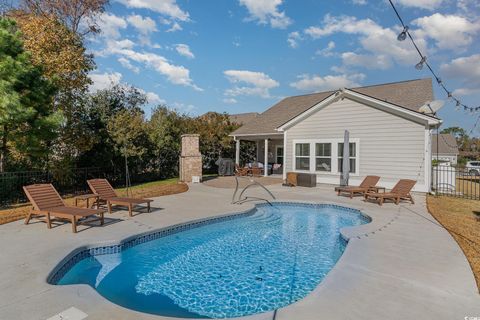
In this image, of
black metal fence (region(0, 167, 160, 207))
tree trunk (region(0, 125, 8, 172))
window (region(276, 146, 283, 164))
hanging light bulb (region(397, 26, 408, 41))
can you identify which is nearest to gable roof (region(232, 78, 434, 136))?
window (region(276, 146, 283, 164))

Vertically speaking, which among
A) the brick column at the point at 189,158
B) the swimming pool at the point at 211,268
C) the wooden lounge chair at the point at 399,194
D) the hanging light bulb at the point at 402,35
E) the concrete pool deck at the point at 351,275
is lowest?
the swimming pool at the point at 211,268

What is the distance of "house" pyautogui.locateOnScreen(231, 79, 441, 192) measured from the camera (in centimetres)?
1370

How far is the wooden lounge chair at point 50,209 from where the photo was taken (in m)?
7.12

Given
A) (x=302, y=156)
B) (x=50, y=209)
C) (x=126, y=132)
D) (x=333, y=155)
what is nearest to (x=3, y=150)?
(x=126, y=132)

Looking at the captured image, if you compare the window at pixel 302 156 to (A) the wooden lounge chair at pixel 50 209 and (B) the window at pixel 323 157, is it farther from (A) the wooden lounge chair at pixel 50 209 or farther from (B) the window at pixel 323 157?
(A) the wooden lounge chair at pixel 50 209

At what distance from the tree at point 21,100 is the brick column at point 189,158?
24.8 feet

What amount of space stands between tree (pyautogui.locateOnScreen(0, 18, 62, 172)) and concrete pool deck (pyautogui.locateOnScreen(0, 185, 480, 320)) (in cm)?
414

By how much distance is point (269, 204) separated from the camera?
11.8 metres

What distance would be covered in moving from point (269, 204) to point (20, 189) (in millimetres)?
10143

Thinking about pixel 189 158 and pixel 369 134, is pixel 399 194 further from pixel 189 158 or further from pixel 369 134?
pixel 189 158

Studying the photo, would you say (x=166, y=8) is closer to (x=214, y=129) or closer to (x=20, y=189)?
(x=214, y=129)

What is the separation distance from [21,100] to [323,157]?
14007 millimetres

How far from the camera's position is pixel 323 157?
1672cm

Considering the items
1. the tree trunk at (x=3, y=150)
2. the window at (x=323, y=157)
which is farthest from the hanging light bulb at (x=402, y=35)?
the tree trunk at (x=3, y=150)
